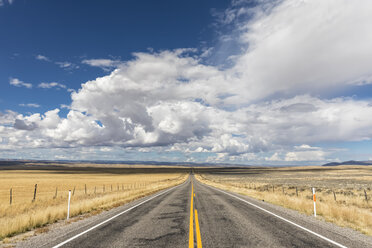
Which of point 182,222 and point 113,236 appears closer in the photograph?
point 113,236

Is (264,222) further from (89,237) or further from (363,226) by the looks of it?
(89,237)

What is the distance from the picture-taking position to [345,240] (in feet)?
22.8

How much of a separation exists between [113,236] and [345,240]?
7021 millimetres

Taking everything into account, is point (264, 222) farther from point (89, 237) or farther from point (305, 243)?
point (89, 237)

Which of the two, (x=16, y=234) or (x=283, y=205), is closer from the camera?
(x=16, y=234)

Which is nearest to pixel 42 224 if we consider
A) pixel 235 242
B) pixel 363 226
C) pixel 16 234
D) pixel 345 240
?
pixel 16 234

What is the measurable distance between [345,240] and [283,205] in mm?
8074

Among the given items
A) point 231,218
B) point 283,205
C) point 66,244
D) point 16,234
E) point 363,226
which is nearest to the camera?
point 66,244

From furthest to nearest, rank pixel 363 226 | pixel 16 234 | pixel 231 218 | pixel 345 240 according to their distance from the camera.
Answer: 1. pixel 231 218
2. pixel 363 226
3. pixel 16 234
4. pixel 345 240

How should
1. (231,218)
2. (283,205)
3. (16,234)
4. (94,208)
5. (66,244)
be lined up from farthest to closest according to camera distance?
(283,205), (94,208), (231,218), (16,234), (66,244)

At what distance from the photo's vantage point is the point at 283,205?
48.3 feet

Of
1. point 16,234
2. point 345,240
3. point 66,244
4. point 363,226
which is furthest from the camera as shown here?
point 363,226

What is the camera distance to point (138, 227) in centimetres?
844

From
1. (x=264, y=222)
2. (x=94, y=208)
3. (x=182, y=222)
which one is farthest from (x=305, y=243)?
(x=94, y=208)
